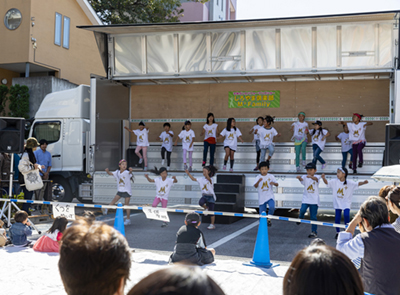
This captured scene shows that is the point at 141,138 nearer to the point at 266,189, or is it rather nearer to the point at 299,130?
the point at 299,130

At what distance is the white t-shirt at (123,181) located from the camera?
36.6ft

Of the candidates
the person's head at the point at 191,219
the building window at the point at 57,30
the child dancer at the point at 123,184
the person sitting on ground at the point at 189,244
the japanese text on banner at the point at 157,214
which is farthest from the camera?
the building window at the point at 57,30

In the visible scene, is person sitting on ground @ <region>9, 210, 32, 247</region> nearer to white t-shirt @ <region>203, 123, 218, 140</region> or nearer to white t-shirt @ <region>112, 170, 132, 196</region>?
white t-shirt @ <region>112, 170, 132, 196</region>

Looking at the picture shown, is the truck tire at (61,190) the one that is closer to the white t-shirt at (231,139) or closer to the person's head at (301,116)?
the white t-shirt at (231,139)

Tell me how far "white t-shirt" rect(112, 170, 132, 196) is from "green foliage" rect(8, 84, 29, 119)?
1012 cm

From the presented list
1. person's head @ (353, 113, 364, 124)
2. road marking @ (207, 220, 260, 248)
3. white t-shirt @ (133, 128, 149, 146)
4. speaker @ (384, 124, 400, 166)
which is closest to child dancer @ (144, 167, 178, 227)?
road marking @ (207, 220, 260, 248)

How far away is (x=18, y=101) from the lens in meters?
19.5

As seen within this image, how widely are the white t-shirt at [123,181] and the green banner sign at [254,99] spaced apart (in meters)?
4.93

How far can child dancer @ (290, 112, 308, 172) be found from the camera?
13.2 m

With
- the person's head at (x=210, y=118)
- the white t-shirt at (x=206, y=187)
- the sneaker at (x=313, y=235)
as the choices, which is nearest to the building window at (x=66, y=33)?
the person's head at (x=210, y=118)

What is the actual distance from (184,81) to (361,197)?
652 cm

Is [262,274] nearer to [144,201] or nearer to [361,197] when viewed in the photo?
[361,197]

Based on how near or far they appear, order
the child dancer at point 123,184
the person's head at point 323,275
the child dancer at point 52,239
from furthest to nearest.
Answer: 1. the child dancer at point 123,184
2. the child dancer at point 52,239
3. the person's head at point 323,275

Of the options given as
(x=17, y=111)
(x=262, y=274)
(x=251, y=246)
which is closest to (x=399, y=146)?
(x=251, y=246)
